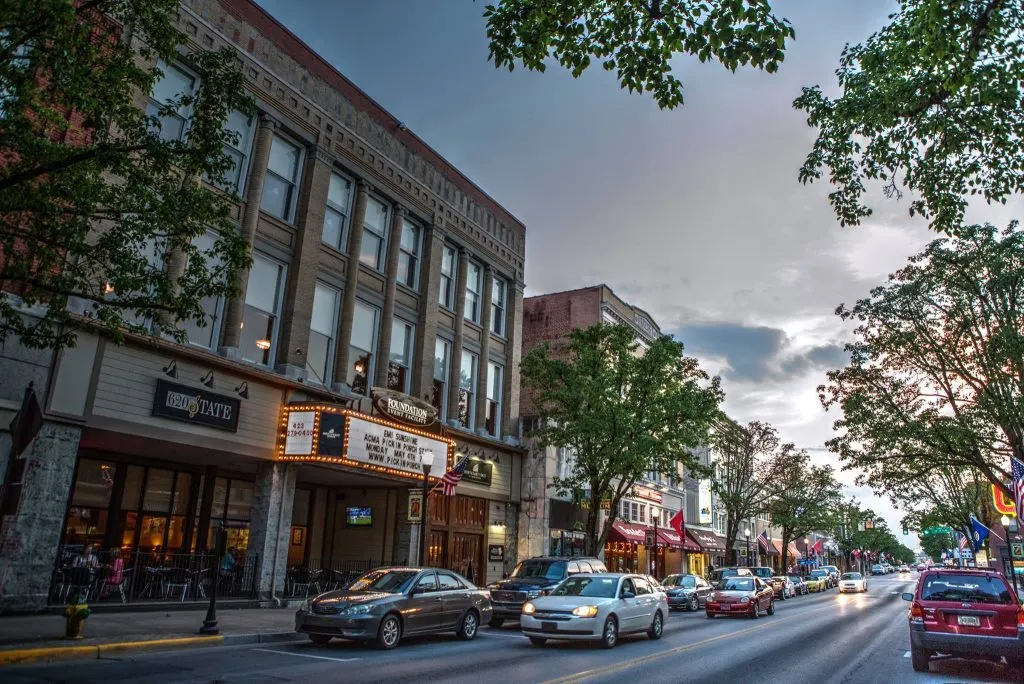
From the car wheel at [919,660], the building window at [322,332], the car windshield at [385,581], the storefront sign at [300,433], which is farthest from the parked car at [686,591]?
the car windshield at [385,581]

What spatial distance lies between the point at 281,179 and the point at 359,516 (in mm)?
12532

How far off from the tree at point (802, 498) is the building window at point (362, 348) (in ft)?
124

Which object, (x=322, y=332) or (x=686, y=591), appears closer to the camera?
(x=322, y=332)

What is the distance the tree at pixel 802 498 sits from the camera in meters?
55.8

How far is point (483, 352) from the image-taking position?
30.3 m

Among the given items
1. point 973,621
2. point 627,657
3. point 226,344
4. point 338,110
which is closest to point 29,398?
point 226,344

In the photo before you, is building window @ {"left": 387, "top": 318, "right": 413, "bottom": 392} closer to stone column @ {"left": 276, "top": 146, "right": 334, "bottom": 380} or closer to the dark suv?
stone column @ {"left": 276, "top": 146, "right": 334, "bottom": 380}

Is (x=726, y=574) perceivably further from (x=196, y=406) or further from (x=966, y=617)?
(x=196, y=406)

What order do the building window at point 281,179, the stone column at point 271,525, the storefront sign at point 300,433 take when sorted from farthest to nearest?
the building window at point 281,179 < the storefront sign at point 300,433 < the stone column at point 271,525

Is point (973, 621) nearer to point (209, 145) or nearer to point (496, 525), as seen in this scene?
point (209, 145)

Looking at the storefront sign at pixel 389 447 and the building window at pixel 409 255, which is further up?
the building window at pixel 409 255

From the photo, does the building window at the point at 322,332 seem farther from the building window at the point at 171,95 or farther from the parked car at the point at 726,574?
the parked car at the point at 726,574

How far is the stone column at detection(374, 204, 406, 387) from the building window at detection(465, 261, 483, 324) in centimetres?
474

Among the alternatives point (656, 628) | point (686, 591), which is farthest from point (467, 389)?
point (656, 628)
